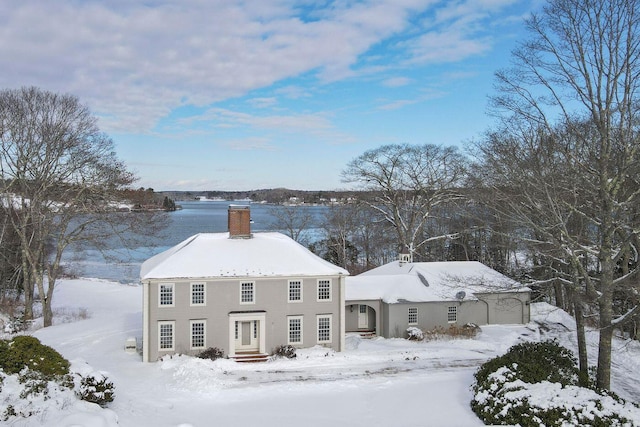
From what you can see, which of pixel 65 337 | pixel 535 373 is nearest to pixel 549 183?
pixel 535 373

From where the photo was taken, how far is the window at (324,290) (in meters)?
23.1

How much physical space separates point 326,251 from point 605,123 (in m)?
37.4

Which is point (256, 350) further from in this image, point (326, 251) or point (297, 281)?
point (326, 251)

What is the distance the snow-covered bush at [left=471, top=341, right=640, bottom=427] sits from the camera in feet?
40.0

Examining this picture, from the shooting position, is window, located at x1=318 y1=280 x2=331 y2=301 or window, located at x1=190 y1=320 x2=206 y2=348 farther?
window, located at x1=318 y1=280 x2=331 y2=301

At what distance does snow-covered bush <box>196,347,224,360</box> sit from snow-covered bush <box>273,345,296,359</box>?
95.2 inches

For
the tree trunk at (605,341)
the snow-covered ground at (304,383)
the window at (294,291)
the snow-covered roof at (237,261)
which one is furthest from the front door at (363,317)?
the tree trunk at (605,341)

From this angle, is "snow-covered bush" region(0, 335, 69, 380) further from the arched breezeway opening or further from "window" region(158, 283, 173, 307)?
the arched breezeway opening

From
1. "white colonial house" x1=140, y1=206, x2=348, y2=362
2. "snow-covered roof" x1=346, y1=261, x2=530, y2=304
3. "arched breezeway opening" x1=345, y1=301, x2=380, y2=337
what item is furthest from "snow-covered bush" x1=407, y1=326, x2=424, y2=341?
"white colonial house" x1=140, y1=206, x2=348, y2=362

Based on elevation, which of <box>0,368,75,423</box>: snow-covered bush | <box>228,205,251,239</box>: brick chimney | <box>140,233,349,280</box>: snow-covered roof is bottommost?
<box>0,368,75,423</box>: snow-covered bush

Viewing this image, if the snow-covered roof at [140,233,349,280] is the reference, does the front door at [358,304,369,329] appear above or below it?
below

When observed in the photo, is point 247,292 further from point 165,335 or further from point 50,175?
point 50,175

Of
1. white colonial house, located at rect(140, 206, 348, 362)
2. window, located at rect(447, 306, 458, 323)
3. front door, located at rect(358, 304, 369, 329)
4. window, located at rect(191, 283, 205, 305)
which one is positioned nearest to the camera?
white colonial house, located at rect(140, 206, 348, 362)

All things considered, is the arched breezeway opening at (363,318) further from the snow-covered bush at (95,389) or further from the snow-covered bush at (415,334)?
the snow-covered bush at (95,389)
